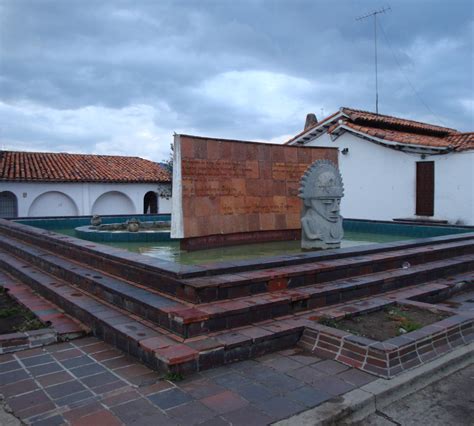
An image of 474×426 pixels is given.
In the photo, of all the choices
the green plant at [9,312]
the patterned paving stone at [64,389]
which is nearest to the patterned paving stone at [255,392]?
the patterned paving stone at [64,389]

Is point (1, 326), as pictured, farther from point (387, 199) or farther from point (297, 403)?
point (387, 199)

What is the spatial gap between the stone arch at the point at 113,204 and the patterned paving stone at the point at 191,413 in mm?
21282

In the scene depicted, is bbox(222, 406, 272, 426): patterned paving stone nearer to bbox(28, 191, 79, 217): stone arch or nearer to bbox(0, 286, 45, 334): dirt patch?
bbox(0, 286, 45, 334): dirt patch

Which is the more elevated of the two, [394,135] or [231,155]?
[394,135]

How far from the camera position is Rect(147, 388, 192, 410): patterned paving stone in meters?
3.09

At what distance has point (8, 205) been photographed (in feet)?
69.7

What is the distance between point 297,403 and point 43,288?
440 cm

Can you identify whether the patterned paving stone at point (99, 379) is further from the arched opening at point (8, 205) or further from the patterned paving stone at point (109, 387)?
the arched opening at point (8, 205)

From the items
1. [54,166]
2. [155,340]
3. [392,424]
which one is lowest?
[392,424]

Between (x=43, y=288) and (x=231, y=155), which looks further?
(x=231, y=155)

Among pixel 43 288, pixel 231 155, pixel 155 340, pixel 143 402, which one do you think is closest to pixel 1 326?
pixel 43 288

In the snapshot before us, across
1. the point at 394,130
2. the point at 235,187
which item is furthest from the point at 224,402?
the point at 394,130

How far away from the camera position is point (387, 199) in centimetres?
1662

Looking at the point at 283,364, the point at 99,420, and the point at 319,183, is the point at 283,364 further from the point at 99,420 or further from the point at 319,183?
the point at 319,183
